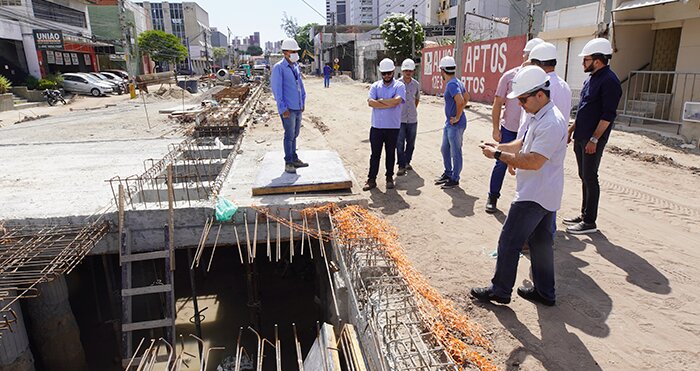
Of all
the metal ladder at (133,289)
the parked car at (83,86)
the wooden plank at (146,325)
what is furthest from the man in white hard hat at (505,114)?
the parked car at (83,86)

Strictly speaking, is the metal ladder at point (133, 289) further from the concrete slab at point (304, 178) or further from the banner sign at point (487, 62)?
the banner sign at point (487, 62)

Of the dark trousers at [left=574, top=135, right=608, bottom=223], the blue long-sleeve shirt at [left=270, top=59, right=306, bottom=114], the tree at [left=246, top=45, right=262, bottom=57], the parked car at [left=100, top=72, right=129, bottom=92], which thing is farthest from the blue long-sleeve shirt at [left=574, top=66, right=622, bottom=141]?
the tree at [left=246, top=45, right=262, bottom=57]

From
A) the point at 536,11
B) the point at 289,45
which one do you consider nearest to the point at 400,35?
the point at 536,11

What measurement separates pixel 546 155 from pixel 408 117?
3.98m

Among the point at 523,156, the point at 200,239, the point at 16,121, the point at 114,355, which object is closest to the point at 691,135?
the point at 523,156

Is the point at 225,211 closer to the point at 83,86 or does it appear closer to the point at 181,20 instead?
the point at 83,86

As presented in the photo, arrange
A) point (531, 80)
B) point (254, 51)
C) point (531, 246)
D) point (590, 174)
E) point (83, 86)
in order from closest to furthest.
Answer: point (531, 80)
point (531, 246)
point (590, 174)
point (83, 86)
point (254, 51)

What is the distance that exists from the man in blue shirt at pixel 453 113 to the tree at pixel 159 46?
48.0m

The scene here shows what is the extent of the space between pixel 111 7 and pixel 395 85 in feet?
149

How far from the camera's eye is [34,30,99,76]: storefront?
82.2ft

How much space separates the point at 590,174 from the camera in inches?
175

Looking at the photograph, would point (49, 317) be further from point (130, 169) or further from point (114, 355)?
point (130, 169)

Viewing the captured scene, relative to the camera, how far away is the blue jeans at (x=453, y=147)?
19.6 feet

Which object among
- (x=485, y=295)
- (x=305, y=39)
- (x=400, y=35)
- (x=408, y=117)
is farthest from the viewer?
(x=305, y=39)
